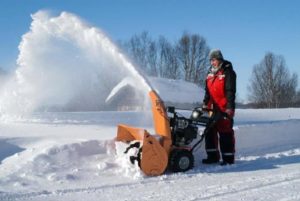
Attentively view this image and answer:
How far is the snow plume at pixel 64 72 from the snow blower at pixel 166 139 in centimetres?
65

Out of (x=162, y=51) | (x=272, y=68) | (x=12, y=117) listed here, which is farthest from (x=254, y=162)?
(x=272, y=68)

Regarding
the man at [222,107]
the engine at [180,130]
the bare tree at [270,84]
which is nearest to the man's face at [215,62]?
the man at [222,107]

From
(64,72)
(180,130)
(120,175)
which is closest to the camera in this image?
(120,175)

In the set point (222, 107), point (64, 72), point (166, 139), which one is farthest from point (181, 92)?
point (166, 139)

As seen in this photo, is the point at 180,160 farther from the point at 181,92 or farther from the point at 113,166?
the point at 181,92

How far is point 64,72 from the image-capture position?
17.5 meters

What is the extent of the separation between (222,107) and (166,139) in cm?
142

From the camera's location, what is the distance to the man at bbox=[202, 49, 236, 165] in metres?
7.52

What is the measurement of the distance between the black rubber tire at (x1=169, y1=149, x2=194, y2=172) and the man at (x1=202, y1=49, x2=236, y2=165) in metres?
0.77

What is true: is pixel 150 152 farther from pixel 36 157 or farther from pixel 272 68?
pixel 272 68

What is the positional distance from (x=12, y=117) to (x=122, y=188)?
10.4 meters

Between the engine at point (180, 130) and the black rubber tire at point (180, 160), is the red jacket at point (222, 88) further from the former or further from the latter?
the black rubber tire at point (180, 160)

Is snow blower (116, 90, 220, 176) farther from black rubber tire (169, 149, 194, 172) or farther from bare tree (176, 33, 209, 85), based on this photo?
bare tree (176, 33, 209, 85)

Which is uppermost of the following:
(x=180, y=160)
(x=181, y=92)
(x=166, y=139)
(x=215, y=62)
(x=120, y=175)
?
(x=181, y=92)
